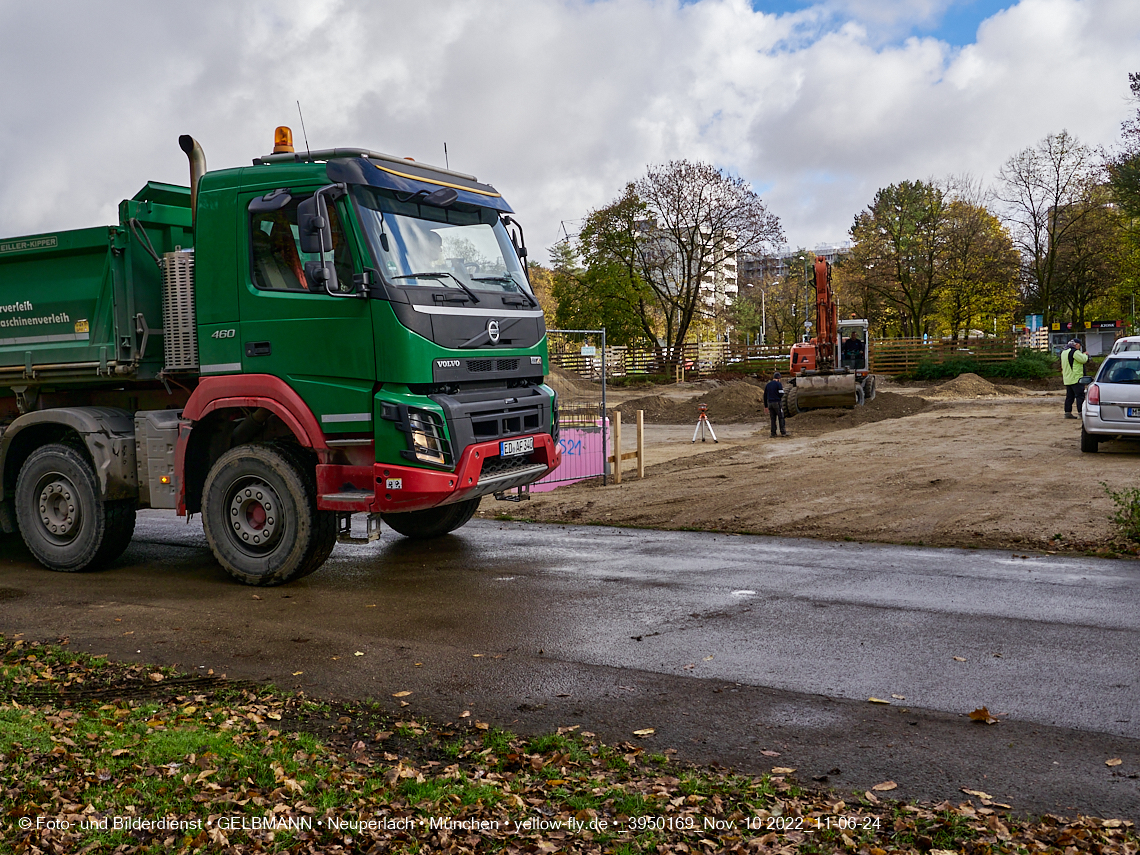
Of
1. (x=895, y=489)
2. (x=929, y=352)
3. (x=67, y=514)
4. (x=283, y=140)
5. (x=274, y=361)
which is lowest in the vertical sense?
(x=895, y=489)

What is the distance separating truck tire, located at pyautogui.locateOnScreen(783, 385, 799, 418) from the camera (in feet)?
103

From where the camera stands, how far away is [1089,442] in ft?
55.1

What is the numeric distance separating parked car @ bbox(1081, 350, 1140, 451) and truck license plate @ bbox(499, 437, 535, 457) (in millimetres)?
11439

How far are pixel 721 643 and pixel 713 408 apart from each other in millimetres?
30858

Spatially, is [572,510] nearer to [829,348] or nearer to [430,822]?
[430,822]

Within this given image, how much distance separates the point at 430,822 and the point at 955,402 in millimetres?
33856

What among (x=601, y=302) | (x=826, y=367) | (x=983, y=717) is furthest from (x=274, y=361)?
(x=601, y=302)

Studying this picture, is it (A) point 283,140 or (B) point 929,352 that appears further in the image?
(B) point 929,352

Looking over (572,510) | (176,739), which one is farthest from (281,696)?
(572,510)

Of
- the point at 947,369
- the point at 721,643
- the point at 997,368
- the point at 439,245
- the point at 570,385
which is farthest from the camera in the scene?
the point at 947,369

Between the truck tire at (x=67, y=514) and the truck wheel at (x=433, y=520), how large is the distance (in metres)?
2.87

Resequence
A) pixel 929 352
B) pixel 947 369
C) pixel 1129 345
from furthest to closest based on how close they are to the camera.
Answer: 1. pixel 929 352
2. pixel 947 369
3. pixel 1129 345

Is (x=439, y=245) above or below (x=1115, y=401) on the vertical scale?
above

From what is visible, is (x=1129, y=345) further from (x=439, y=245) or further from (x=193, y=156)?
(x=193, y=156)
